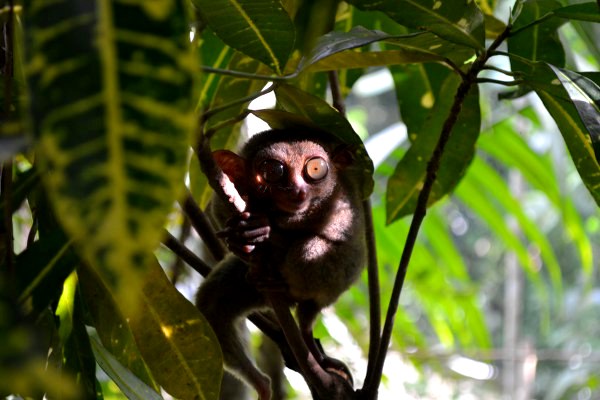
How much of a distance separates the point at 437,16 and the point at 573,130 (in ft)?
1.14

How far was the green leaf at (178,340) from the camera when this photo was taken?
1332mm

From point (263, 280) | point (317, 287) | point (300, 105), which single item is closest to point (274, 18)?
point (300, 105)

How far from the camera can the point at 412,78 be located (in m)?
2.08

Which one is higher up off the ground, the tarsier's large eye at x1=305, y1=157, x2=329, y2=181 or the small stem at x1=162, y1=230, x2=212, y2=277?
the tarsier's large eye at x1=305, y1=157, x2=329, y2=181

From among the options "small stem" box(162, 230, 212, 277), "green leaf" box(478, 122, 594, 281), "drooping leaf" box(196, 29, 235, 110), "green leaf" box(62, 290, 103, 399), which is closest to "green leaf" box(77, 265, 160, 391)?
"green leaf" box(62, 290, 103, 399)

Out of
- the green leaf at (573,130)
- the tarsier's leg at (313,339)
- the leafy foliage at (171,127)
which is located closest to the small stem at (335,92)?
the leafy foliage at (171,127)

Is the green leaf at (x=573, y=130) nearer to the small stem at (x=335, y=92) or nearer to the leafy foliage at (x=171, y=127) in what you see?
the leafy foliage at (x=171, y=127)

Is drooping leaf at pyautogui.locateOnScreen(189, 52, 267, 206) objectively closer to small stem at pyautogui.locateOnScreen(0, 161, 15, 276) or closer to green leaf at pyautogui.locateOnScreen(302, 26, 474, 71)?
green leaf at pyautogui.locateOnScreen(302, 26, 474, 71)

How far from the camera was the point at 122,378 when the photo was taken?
49.9 inches

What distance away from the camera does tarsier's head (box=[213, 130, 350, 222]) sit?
1923mm

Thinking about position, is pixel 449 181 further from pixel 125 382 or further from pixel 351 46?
pixel 125 382

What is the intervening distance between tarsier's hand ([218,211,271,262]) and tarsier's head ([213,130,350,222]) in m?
0.18

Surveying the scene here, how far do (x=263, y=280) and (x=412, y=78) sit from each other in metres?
0.70

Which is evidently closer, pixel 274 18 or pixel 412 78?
pixel 274 18
